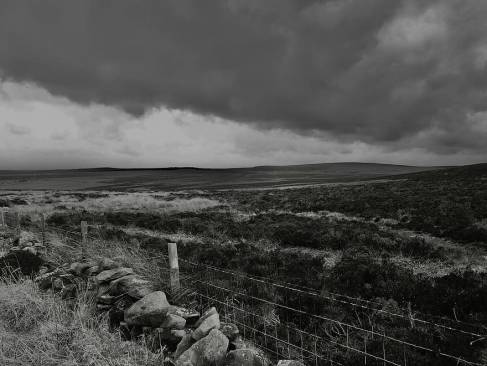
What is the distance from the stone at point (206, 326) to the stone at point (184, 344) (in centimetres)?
10

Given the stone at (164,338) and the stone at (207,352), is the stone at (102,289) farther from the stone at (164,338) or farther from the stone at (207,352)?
the stone at (207,352)

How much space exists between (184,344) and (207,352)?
52cm

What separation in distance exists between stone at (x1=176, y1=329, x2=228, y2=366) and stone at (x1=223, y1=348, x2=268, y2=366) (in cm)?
12

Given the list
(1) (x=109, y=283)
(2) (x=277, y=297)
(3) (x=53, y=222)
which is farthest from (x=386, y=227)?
(3) (x=53, y=222)

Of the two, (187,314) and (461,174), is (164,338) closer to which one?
(187,314)

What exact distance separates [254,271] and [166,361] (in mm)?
5543

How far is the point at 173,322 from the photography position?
4496 mm

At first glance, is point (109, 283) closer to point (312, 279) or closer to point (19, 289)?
point (19, 289)

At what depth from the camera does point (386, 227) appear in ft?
53.3

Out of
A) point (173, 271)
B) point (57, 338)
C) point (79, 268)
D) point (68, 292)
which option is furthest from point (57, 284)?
point (173, 271)

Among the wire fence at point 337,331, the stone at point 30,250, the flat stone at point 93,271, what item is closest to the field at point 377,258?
the wire fence at point 337,331

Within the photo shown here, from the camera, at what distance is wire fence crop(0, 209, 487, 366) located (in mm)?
4379

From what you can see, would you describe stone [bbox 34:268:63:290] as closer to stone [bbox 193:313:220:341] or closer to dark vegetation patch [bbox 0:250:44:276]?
dark vegetation patch [bbox 0:250:44:276]

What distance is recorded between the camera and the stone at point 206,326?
162 inches
